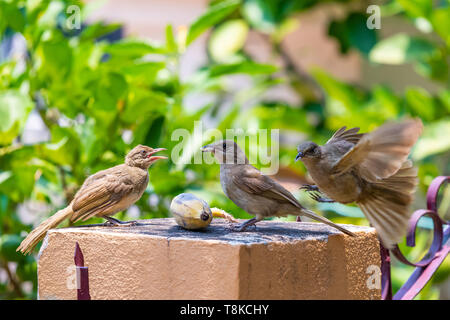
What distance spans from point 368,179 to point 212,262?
489mm

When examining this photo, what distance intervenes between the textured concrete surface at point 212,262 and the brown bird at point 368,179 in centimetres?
9

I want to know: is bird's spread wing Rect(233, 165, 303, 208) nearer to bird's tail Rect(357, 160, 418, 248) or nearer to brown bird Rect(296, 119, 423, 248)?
brown bird Rect(296, 119, 423, 248)

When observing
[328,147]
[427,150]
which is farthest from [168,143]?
[427,150]

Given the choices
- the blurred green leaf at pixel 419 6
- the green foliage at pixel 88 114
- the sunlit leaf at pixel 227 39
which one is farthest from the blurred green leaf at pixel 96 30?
the sunlit leaf at pixel 227 39

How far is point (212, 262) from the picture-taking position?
1.31 metres

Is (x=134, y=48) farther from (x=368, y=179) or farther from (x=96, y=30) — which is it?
(x=368, y=179)

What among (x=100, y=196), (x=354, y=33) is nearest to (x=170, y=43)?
(x=100, y=196)

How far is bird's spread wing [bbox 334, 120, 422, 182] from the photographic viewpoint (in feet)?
4.52

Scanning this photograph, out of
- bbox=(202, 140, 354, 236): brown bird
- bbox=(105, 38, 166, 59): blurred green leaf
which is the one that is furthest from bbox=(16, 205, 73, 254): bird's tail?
bbox=(105, 38, 166, 59): blurred green leaf

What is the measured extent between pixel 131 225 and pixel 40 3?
158 cm

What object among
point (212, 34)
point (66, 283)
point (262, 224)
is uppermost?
point (212, 34)

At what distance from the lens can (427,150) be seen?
354 centimetres

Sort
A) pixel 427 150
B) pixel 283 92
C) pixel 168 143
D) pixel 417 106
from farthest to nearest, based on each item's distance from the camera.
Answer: pixel 283 92, pixel 417 106, pixel 427 150, pixel 168 143

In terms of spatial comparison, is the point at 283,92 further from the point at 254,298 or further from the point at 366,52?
the point at 254,298
